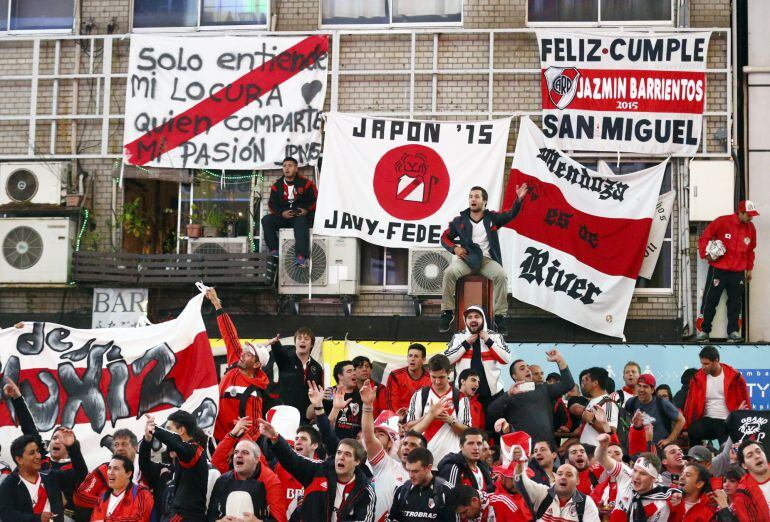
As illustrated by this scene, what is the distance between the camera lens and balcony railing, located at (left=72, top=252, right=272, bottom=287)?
66.1 ft

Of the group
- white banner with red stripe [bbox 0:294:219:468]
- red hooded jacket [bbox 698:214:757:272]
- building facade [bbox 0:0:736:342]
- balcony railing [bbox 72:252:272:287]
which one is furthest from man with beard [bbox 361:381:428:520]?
red hooded jacket [bbox 698:214:757:272]

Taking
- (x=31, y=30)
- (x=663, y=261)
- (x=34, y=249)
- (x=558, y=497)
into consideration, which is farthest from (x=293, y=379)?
(x=31, y=30)

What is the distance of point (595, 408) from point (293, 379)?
10.7 ft

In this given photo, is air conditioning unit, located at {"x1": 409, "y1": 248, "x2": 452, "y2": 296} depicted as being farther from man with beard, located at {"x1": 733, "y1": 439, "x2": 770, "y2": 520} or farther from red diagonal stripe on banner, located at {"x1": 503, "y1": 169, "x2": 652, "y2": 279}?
man with beard, located at {"x1": 733, "y1": 439, "x2": 770, "y2": 520}

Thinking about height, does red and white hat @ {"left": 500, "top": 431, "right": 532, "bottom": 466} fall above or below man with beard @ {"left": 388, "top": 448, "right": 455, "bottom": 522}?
above

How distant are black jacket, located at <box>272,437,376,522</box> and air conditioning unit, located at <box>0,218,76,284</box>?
10.1 metres

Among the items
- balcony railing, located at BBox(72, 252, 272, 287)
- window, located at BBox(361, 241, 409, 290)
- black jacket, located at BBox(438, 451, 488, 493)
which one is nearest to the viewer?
black jacket, located at BBox(438, 451, 488, 493)

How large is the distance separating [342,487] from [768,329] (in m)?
10.2

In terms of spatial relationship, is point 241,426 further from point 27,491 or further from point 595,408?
point 595,408

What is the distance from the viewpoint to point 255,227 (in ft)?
68.4

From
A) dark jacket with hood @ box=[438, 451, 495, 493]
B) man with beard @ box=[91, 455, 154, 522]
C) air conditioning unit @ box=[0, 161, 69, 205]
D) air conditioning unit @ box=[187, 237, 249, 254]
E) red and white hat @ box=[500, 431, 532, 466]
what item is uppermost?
air conditioning unit @ box=[0, 161, 69, 205]

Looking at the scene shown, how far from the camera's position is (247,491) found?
11.4 m

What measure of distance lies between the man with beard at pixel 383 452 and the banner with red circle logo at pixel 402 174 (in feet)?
25.4

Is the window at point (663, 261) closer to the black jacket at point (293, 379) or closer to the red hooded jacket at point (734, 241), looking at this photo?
the red hooded jacket at point (734, 241)
